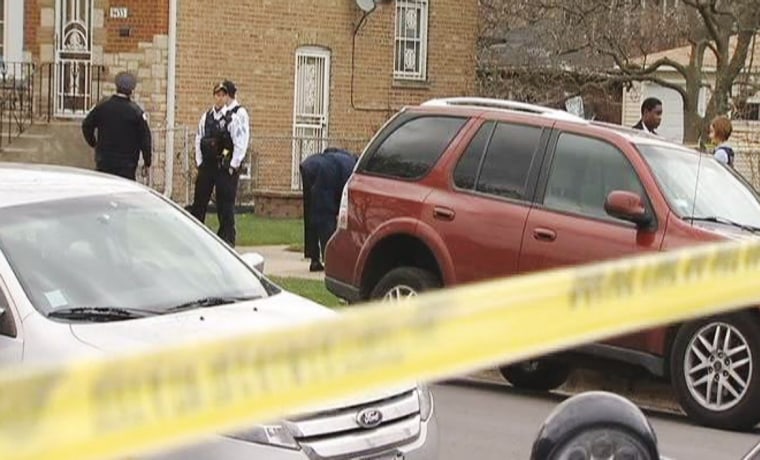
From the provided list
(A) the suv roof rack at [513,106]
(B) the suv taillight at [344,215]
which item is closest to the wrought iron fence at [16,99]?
(B) the suv taillight at [344,215]

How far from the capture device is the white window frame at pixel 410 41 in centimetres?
2770

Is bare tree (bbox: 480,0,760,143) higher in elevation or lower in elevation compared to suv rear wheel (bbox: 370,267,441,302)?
higher

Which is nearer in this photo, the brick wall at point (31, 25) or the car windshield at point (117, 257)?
the car windshield at point (117, 257)

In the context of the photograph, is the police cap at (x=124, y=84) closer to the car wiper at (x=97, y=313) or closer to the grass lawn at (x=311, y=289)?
the grass lawn at (x=311, y=289)

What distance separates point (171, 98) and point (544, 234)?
50.3ft

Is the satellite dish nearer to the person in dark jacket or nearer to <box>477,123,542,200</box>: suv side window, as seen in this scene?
the person in dark jacket

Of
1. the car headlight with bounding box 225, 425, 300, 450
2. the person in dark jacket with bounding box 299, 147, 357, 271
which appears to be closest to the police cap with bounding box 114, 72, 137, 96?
the person in dark jacket with bounding box 299, 147, 357, 271

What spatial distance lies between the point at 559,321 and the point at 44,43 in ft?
75.7

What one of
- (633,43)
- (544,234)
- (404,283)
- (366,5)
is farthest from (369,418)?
(633,43)

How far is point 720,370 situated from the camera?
869cm

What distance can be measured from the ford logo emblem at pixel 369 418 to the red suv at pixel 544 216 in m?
3.52

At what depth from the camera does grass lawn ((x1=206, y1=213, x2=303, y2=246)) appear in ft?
61.1

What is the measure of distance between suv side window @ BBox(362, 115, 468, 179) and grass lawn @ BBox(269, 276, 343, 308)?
2.23m

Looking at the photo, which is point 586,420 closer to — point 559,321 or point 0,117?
point 559,321
